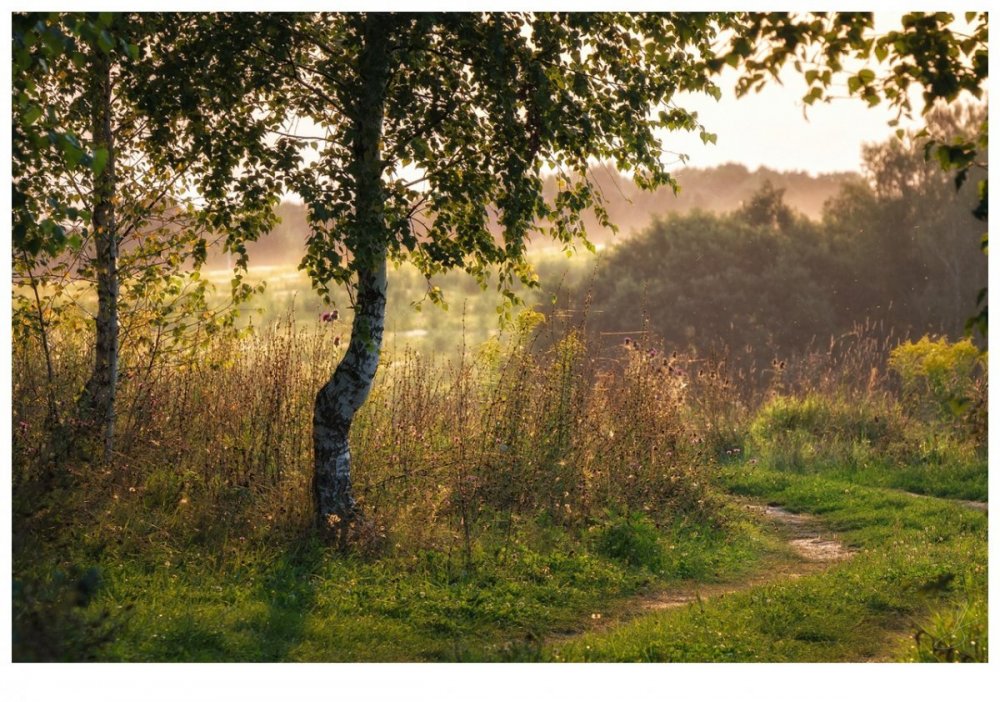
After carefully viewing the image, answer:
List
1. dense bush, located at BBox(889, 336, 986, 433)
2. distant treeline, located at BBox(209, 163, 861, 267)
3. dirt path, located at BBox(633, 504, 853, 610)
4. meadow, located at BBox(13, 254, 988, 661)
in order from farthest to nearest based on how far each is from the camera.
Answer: distant treeline, located at BBox(209, 163, 861, 267) → dense bush, located at BBox(889, 336, 986, 433) → dirt path, located at BBox(633, 504, 853, 610) → meadow, located at BBox(13, 254, 988, 661)

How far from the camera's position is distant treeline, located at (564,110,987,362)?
2384 cm

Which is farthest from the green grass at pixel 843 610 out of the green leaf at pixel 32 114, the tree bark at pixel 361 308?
the green leaf at pixel 32 114

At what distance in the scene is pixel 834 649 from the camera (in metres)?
5.54

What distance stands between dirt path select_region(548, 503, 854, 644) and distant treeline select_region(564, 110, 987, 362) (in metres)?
14.3

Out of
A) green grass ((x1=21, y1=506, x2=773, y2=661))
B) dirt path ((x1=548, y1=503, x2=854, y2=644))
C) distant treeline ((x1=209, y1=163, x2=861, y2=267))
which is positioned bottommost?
dirt path ((x1=548, y1=503, x2=854, y2=644))

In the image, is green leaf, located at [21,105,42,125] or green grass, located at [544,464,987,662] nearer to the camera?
A: green leaf, located at [21,105,42,125]

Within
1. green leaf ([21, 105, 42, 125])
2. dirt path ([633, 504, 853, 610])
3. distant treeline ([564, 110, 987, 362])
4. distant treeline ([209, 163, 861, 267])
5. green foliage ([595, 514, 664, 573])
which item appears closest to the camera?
green leaf ([21, 105, 42, 125])

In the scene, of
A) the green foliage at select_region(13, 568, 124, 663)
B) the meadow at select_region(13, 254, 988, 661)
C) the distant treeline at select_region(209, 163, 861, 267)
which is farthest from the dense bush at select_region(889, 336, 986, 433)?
the distant treeline at select_region(209, 163, 861, 267)

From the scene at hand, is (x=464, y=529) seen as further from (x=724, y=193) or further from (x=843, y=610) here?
(x=724, y=193)

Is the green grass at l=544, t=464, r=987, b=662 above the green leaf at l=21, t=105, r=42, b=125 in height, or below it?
below

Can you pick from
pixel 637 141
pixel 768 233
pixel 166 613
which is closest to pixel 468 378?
pixel 637 141

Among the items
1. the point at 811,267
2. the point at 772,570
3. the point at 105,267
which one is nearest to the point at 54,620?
the point at 105,267

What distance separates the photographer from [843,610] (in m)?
6.11

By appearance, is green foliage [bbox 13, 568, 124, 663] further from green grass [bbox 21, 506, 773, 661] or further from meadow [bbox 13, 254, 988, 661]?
green grass [bbox 21, 506, 773, 661]
